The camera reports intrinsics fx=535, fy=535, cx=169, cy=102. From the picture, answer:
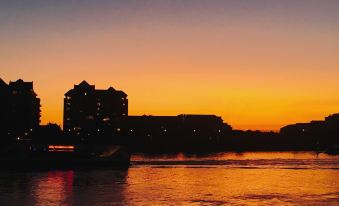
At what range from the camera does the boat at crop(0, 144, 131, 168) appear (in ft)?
353

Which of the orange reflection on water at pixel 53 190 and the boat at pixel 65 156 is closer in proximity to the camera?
the orange reflection on water at pixel 53 190

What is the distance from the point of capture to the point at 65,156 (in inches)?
4377

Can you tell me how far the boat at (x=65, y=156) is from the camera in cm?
10769

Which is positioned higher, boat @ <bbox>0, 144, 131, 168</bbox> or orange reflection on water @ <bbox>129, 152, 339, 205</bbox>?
boat @ <bbox>0, 144, 131, 168</bbox>

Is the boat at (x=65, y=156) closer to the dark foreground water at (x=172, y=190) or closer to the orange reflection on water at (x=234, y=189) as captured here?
the orange reflection on water at (x=234, y=189)

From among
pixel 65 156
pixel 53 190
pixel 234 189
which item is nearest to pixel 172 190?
pixel 234 189

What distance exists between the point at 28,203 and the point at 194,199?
16014 millimetres

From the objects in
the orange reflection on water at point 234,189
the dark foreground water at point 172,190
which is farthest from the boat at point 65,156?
the dark foreground water at point 172,190

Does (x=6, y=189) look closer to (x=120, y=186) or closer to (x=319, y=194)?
(x=120, y=186)

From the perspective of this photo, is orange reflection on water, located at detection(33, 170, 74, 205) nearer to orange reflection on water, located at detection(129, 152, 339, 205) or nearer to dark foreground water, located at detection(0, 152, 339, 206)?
dark foreground water, located at detection(0, 152, 339, 206)

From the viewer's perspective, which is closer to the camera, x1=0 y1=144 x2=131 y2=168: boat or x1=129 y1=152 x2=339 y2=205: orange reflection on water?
x1=129 y1=152 x2=339 y2=205: orange reflection on water

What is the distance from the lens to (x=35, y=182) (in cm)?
7300

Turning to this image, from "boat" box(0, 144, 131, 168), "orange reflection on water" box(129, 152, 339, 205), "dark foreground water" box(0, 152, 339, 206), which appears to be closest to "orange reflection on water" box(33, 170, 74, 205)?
"dark foreground water" box(0, 152, 339, 206)

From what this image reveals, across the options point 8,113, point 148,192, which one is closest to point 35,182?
point 148,192
